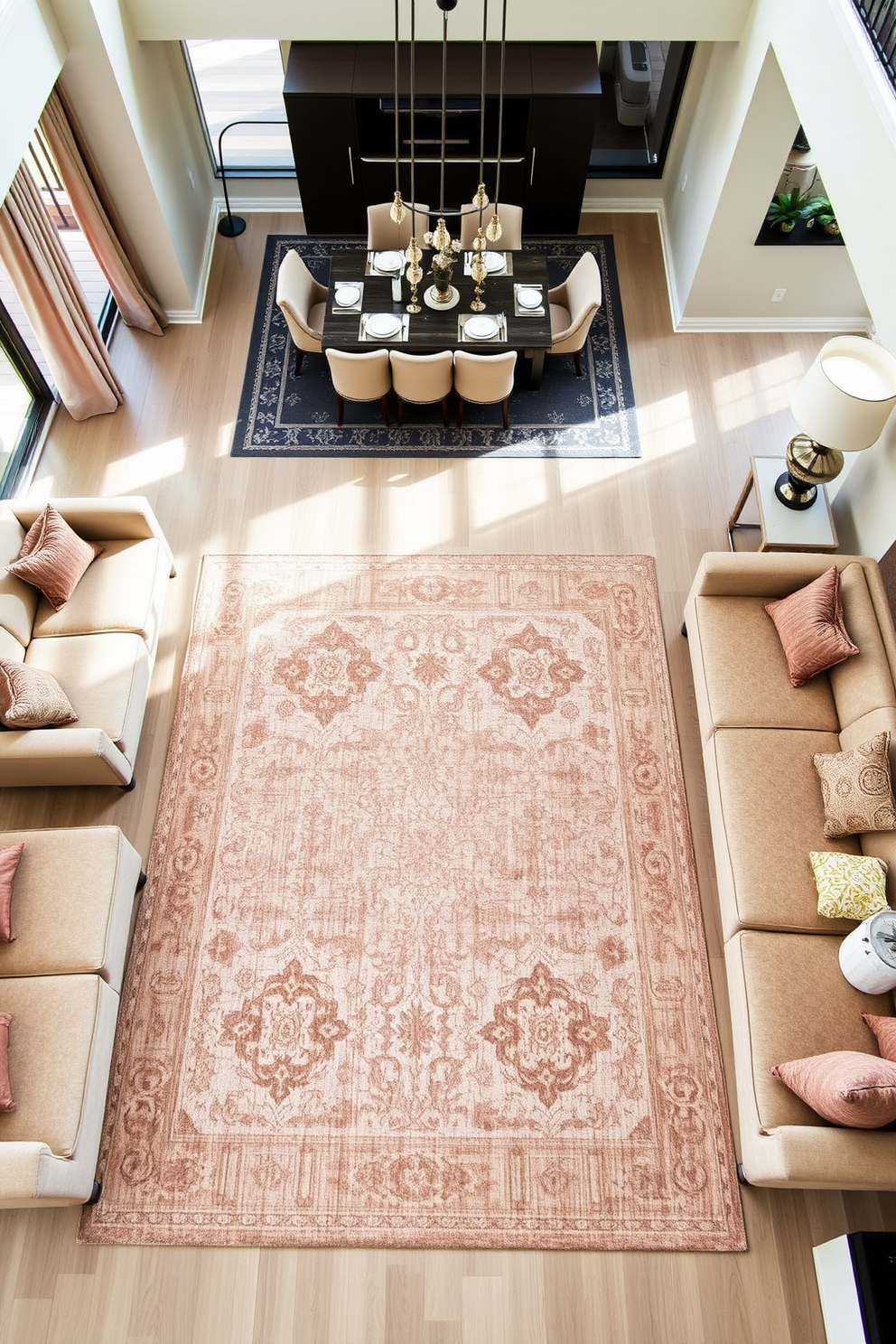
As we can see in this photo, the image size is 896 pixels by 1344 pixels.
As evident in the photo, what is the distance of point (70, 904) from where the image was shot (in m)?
3.53

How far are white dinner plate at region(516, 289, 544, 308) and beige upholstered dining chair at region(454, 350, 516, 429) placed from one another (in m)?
0.32

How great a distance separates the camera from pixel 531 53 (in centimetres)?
548

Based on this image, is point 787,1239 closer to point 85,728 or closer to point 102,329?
point 85,728

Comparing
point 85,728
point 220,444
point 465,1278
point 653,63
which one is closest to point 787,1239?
point 465,1278

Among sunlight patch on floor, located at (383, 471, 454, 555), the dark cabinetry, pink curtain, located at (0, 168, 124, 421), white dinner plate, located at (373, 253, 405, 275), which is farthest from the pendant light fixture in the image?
pink curtain, located at (0, 168, 124, 421)

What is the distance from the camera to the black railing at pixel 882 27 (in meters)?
3.61

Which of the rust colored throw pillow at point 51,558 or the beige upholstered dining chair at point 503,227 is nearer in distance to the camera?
the rust colored throw pillow at point 51,558

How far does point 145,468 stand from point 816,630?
3.91 m

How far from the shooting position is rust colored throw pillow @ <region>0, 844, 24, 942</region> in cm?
342

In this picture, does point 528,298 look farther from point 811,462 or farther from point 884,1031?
point 884,1031

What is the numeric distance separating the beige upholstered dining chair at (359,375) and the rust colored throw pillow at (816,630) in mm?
2636

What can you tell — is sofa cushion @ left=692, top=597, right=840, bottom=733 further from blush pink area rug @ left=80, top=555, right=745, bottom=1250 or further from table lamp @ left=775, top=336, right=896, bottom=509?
table lamp @ left=775, top=336, right=896, bottom=509

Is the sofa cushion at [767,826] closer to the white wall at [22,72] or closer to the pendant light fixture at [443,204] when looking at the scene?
the pendant light fixture at [443,204]

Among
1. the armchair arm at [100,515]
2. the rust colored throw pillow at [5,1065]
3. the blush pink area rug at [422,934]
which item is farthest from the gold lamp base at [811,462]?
the rust colored throw pillow at [5,1065]
